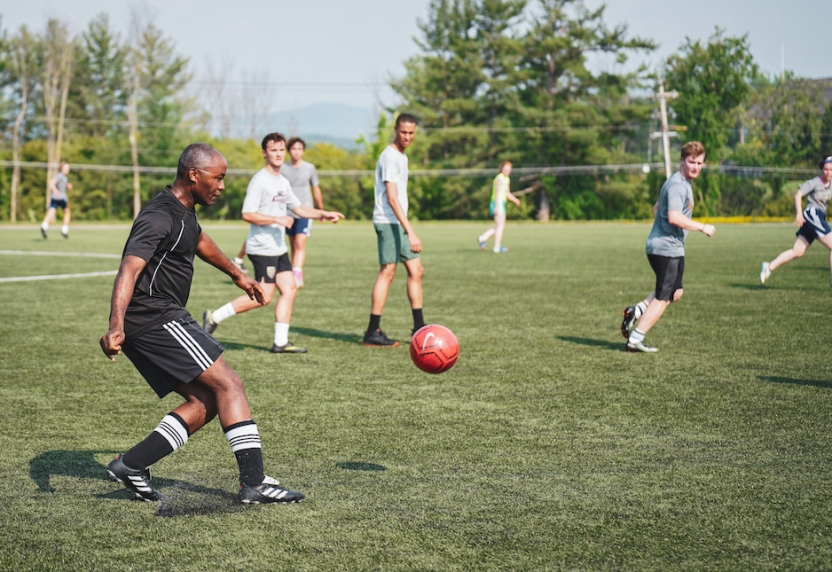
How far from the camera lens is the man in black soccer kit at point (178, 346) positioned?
14.6ft

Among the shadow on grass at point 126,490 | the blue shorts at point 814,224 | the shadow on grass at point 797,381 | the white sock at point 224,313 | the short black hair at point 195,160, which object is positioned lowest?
the shadow on grass at point 126,490

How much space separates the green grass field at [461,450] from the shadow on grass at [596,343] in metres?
0.03

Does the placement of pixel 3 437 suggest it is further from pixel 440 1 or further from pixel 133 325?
pixel 440 1

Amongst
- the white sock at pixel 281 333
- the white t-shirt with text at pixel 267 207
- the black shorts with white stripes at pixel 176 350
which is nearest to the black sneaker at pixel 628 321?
the white sock at pixel 281 333

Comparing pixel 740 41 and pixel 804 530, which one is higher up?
pixel 740 41

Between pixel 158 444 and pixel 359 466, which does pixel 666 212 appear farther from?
pixel 158 444

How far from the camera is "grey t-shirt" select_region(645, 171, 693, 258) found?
908 centimetres

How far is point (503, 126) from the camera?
208 feet

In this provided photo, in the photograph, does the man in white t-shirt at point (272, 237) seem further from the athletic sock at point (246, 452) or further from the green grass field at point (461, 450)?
the athletic sock at point (246, 452)

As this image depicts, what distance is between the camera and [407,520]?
4.27 m

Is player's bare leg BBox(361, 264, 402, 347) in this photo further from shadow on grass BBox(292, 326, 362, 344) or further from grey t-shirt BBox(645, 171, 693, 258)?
grey t-shirt BBox(645, 171, 693, 258)

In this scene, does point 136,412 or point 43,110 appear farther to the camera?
point 43,110

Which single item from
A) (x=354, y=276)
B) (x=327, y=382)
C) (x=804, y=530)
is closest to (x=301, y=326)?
(x=327, y=382)

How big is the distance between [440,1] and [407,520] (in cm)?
6874
